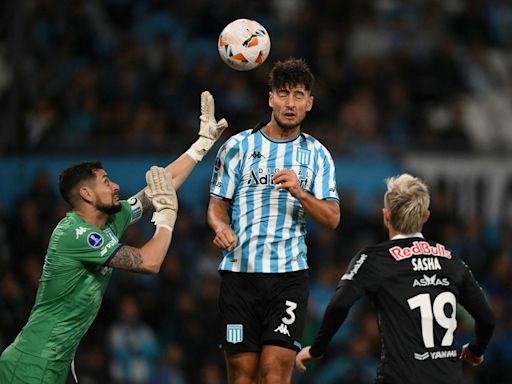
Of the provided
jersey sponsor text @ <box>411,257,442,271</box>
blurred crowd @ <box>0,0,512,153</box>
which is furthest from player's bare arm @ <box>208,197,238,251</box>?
blurred crowd @ <box>0,0,512,153</box>

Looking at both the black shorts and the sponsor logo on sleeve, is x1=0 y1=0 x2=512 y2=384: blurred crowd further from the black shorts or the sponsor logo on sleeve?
the black shorts

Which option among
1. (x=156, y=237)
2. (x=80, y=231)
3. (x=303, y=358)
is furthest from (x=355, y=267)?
(x=80, y=231)

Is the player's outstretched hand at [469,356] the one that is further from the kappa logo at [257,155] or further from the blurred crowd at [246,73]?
Answer: the blurred crowd at [246,73]

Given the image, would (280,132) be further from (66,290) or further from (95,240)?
(66,290)

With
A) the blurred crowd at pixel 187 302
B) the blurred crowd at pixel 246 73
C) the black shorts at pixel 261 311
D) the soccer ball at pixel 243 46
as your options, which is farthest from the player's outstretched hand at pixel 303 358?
the blurred crowd at pixel 246 73

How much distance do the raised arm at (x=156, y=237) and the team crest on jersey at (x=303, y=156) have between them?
98 centimetres

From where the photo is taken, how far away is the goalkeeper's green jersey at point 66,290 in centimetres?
749

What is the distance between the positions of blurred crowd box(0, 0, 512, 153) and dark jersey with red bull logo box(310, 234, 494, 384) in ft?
26.0

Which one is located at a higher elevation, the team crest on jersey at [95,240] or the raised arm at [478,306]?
the team crest on jersey at [95,240]

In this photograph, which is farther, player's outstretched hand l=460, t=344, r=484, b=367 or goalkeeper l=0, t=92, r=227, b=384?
player's outstretched hand l=460, t=344, r=484, b=367

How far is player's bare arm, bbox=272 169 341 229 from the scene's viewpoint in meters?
7.39

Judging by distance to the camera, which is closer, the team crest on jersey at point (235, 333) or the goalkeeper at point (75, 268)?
the goalkeeper at point (75, 268)

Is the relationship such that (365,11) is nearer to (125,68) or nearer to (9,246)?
(125,68)

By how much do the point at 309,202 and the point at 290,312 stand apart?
2.80ft
